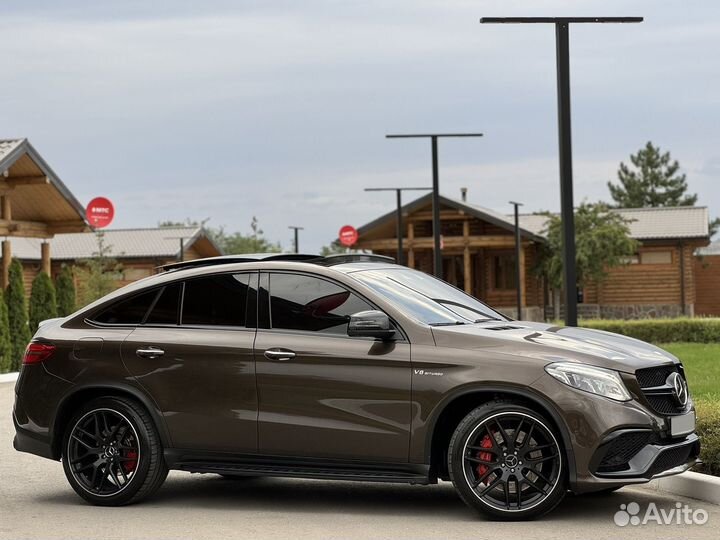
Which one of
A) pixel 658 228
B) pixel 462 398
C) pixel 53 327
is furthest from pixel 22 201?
pixel 658 228

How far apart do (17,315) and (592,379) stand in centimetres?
2209

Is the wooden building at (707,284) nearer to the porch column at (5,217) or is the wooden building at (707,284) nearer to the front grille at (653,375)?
the porch column at (5,217)

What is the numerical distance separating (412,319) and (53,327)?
3004 mm

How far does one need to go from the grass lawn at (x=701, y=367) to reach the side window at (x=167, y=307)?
5.35m

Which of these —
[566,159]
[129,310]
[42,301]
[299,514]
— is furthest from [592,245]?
[299,514]

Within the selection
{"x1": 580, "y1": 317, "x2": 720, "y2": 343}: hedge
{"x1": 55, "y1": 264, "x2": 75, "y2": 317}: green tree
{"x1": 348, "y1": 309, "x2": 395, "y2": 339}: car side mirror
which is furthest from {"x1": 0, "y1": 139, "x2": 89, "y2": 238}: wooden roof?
{"x1": 348, "y1": 309, "x2": 395, "y2": 339}: car side mirror

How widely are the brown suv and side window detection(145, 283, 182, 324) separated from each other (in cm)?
2

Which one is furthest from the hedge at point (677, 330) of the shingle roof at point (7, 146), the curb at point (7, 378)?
the shingle roof at point (7, 146)

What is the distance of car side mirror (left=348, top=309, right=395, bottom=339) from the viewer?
8.06 m

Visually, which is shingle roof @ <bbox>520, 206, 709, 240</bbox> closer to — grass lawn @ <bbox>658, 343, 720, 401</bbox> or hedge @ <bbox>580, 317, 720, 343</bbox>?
hedge @ <bbox>580, 317, 720, 343</bbox>

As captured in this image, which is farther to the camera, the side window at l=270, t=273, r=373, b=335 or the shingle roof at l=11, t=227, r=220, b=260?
the shingle roof at l=11, t=227, r=220, b=260

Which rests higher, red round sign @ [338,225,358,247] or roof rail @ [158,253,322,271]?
red round sign @ [338,225,358,247]

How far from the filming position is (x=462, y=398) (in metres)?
8.03

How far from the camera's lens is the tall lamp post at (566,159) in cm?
1414
